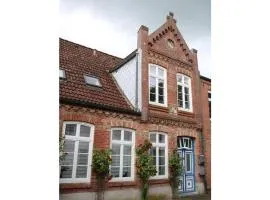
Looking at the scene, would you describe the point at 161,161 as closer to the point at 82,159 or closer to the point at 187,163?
the point at 187,163

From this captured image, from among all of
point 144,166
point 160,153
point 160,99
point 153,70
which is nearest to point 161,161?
point 160,153

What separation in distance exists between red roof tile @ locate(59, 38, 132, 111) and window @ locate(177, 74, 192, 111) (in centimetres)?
191

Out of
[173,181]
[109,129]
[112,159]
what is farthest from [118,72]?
[173,181]

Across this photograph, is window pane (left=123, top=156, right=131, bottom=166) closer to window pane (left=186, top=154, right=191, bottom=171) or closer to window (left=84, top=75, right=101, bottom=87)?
window (left=84, top=75, right=101, bottom=87)

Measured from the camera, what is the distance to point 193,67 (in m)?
8.95

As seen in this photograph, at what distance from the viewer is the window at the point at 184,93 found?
8.22 metres

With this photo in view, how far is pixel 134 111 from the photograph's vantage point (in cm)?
687

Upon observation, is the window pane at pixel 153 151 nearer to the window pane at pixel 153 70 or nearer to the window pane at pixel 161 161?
the window pane at pixel 161 161

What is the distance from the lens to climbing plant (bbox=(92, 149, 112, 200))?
571 centimetres

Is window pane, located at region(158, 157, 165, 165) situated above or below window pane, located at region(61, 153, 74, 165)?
below

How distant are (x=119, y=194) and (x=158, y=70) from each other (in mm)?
3758

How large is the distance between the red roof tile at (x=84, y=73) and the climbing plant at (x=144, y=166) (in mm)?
1131

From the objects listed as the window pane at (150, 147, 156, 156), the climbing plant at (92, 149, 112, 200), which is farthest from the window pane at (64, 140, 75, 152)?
the window pane at (150, 147, 156, 156)
